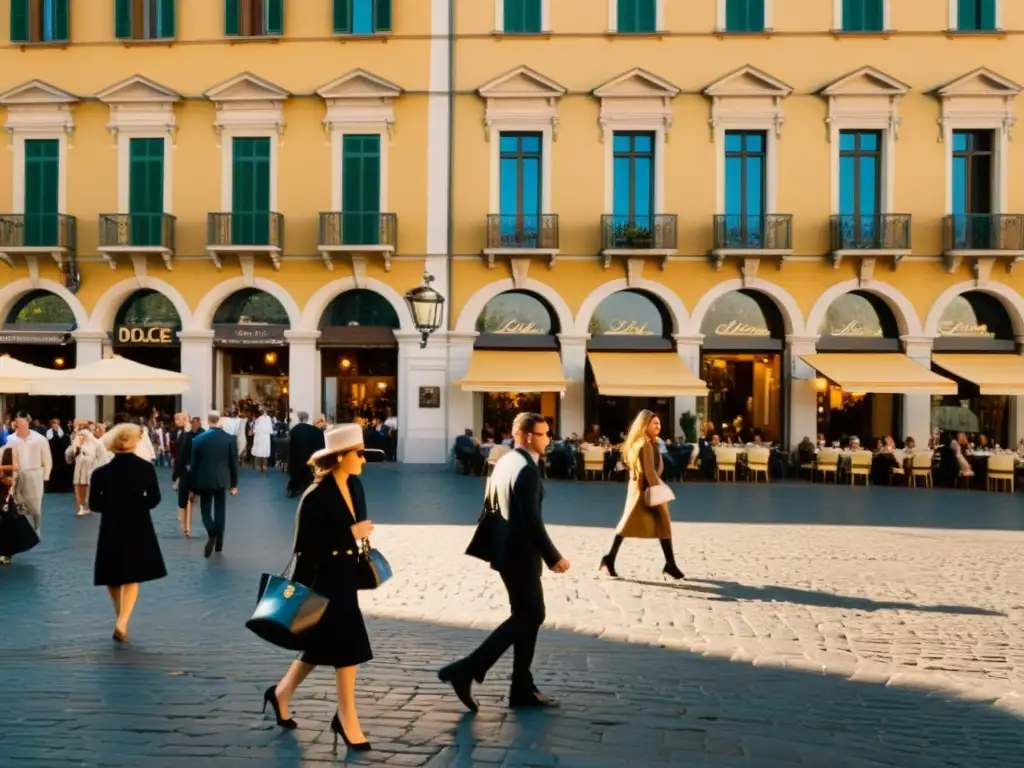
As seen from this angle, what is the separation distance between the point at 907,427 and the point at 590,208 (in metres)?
10.1

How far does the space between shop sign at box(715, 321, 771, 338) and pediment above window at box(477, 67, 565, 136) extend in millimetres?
7018

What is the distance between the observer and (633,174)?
2438 centimetres

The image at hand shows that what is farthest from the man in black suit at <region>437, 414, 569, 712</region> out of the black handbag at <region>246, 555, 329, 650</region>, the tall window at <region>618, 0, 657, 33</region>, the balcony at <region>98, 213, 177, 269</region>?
the balcony at <region>98, 213, 177, 269</region>

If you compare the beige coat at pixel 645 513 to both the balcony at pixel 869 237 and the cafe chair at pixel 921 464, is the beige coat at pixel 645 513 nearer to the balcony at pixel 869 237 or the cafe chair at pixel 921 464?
the cafe chair at pixel 921 464

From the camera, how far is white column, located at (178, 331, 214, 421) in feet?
81.1

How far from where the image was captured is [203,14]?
2489cm

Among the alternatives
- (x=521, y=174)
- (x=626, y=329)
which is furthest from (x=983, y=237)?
(x=521, y=174)

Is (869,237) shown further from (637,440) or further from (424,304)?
(637,440)

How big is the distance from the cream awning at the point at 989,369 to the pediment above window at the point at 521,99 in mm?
12036

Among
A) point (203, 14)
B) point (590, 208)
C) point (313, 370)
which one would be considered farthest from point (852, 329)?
point (203, 14)

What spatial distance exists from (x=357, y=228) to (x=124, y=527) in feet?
59.0

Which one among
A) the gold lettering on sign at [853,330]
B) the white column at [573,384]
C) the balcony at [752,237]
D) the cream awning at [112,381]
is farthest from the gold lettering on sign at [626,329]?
the cream awning at [112,381]

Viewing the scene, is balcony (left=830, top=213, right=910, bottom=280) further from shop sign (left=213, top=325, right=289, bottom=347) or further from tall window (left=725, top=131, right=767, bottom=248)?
shop sign (left=213, top=325, right=289, bottom=347)

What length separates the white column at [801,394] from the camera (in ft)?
78.5
